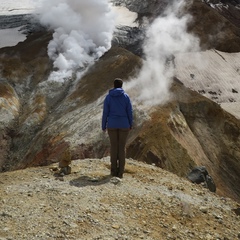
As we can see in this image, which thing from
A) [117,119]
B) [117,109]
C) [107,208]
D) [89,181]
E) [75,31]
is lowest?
[75,31]

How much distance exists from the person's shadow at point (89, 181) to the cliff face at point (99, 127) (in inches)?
523

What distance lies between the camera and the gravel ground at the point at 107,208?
7.68 m

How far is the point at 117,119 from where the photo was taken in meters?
10.5

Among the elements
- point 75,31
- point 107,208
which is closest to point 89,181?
point 107,208

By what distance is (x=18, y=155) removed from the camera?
31.7m

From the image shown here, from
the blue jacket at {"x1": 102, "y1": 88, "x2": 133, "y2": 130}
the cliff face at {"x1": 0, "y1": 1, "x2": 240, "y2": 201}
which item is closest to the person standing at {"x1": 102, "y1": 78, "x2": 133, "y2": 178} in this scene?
the blue jacket at {"x1": 102, "y1": 88, "x2": 133, "y2": 130}

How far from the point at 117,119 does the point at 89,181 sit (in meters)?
1.54

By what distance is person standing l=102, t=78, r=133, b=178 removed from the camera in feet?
33.9

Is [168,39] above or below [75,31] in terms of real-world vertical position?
below

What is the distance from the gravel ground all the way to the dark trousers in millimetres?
259

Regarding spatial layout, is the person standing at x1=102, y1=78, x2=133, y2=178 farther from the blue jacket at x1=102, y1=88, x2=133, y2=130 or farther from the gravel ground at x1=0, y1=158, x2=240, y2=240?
the gravel ground at x1=0, y1=158, x2=240, y2=240

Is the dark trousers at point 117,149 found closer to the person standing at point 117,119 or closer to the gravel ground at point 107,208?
the person standing at point 117,119

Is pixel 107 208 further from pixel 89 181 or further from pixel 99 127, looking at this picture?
pixel 99 127

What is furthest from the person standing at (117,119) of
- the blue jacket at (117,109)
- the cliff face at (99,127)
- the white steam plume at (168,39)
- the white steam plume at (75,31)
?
the white steam plume at (168,39)
